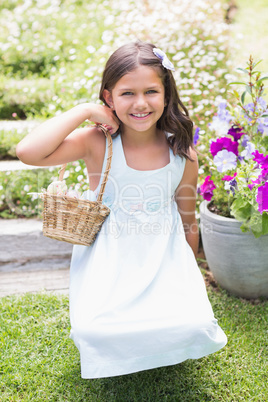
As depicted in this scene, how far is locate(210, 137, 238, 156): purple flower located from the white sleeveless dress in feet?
1.14

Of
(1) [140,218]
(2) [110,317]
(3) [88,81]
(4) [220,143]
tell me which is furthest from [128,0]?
(2) [110,317]

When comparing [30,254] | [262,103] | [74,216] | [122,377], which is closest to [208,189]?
[262,103]

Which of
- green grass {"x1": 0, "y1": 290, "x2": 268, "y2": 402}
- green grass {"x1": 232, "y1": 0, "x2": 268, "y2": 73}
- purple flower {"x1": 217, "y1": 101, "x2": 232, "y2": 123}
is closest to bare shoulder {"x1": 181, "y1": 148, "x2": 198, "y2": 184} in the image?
purple flower {"x1": 217, "y1": 101, "x2": 232, "y2": 123}

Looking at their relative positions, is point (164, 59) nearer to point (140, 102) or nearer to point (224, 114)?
point (140, 102)

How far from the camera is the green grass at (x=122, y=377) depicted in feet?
6.37

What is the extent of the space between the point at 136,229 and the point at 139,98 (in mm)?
579

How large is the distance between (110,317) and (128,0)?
5559mm

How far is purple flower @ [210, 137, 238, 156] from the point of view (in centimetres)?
232

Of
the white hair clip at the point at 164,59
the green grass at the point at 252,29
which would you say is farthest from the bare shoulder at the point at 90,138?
the green grass at the point at 252,29

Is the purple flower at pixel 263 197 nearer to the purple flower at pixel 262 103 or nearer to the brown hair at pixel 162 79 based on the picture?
the brown hair at pixel 162 79

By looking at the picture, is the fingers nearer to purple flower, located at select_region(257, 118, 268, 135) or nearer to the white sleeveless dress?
the white sleeveless dress

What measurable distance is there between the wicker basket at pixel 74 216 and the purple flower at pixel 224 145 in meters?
0.69

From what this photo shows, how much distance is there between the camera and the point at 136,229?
6.49ft

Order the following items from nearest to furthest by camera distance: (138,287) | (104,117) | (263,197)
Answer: (138,287)
(104,117)
(263,197)
